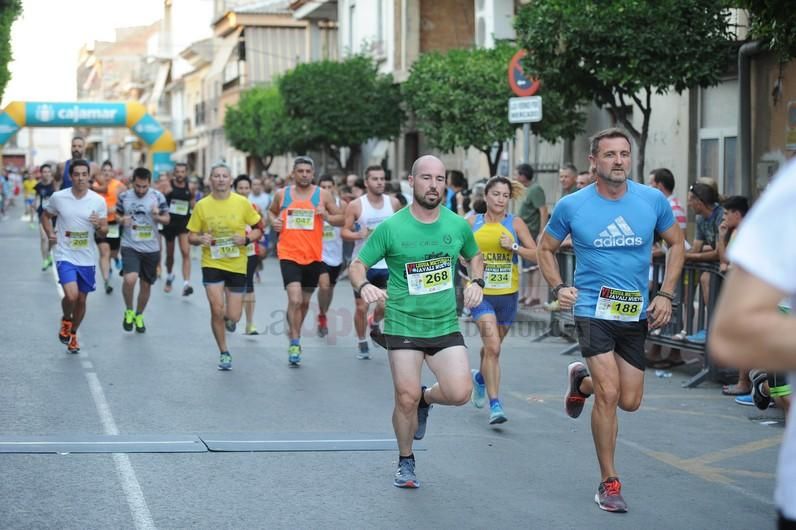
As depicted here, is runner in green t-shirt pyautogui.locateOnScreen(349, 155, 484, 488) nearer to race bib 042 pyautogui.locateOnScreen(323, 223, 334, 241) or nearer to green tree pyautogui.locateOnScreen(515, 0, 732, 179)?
race bib 042 pyautogui.locateOnScreen(323, 223, 334, 241)

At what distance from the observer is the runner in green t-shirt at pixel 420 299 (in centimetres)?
705

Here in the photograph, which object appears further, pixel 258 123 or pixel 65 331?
pixel 258 123

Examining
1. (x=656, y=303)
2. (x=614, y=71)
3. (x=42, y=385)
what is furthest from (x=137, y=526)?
(x=614, y=71)

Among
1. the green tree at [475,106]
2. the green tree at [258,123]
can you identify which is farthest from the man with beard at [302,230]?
the green tree at [258,123]

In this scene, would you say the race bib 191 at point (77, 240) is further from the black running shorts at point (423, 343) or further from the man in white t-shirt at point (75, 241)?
the black running shorts at point (423, 343)

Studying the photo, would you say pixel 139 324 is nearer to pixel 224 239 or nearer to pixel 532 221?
pixel 224 239

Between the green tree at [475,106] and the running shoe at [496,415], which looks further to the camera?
the green tree at [475,106]

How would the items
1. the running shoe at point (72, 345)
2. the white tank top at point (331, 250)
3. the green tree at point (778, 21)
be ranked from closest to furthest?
the green tree at point (778, 21)
the running shoe at point (72, 345)
the white tank top at point (331, 250)

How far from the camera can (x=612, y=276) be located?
6879 mm

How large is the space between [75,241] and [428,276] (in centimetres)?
660

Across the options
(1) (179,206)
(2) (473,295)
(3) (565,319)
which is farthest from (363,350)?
(1) (179,206)

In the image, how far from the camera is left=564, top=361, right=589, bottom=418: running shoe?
295 inches

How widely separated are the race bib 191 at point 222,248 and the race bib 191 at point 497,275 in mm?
3050

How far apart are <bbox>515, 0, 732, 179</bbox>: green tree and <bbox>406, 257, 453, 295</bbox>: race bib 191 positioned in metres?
9.64
